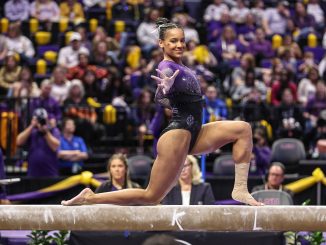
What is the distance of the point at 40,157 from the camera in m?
10.4

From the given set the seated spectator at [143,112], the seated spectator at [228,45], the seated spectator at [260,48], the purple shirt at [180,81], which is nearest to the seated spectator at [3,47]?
the seated spectator at [143,112]

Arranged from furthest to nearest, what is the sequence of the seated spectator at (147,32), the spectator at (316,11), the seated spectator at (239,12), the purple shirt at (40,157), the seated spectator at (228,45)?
1. the spectator at (316,11)
2. the seated spectator at (239,12)
3. the seated spectator at (147,32)
4. the seated spectator at (228,45)
5. the purple shirt at (40,157)

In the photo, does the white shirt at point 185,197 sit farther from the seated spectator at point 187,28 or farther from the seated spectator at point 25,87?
the seated spectator at point 187,28

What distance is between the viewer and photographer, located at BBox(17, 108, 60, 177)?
10.2m

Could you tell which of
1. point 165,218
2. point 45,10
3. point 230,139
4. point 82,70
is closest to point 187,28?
point 45,10

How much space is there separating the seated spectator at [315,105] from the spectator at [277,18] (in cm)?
320

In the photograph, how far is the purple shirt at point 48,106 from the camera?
454 inches

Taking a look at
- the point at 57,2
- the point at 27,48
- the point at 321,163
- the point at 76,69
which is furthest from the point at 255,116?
the point at 57,2

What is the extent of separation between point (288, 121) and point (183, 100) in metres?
6.28

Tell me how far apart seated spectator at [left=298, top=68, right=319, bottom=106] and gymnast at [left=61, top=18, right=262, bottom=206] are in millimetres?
7562

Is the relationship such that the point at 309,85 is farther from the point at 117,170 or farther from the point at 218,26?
the point at 117,170

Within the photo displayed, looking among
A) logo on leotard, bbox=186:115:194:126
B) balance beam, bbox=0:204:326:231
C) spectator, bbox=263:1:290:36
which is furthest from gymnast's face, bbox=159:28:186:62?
spectator, bbox=263:1:290:36

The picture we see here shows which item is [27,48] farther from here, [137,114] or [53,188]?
[53,188]

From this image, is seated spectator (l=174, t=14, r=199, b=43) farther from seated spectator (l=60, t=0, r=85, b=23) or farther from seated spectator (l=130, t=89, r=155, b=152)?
seated spectator (l=130, t=89, r=155, b=152)
